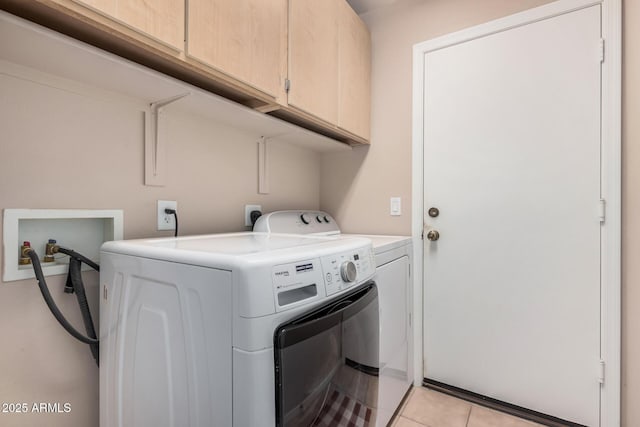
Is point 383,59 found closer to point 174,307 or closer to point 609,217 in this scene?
point 609,217

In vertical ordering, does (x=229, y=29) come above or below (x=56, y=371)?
above

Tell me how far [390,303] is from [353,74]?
4.40ft

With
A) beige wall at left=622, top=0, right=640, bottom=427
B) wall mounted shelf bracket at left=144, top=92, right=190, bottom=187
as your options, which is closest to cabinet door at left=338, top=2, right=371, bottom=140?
wall mounted shelf bracket at left=144, top=92, right=190, bottom=187

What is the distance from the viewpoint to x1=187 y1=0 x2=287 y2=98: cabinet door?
99cm

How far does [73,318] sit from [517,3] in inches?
98.8

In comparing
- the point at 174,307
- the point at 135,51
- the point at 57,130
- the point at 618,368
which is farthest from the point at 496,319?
the point at 57,130

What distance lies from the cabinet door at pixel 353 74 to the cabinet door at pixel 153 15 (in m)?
0.95

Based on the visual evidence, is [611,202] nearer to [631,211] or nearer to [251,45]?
[631,211]

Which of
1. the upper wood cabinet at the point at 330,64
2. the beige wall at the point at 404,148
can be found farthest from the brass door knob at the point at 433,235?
the upper wood cabinet at the point at 330,64

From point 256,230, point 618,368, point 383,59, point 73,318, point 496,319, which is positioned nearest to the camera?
point 73,318

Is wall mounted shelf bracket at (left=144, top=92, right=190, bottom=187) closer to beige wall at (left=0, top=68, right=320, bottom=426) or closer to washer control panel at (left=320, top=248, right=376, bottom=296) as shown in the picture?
beige wall at (left=0, top=68, right=320, bottom=426)

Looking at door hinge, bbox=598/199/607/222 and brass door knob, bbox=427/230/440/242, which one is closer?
door hinge, bbox=598/199/607/222

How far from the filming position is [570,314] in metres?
1.53

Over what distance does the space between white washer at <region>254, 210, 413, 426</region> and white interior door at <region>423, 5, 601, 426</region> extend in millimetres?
226
